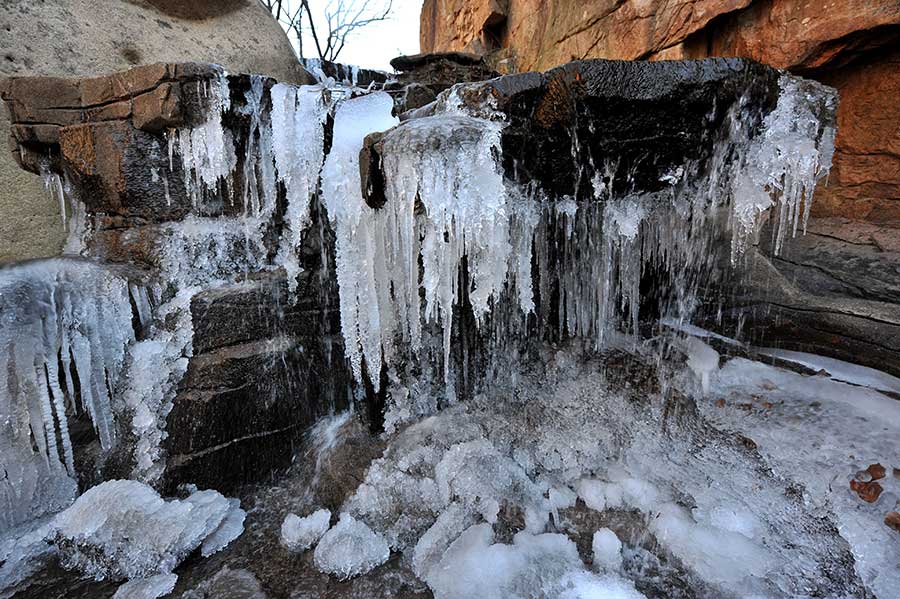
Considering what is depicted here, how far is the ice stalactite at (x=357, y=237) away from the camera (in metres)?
3.00

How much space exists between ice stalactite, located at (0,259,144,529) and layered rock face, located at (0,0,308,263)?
115cm

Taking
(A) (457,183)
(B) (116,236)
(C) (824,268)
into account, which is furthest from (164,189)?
(C) (824,268)

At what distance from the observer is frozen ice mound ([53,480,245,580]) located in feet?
7.75

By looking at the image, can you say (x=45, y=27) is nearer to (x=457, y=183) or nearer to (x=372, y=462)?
(x=457, y=183)

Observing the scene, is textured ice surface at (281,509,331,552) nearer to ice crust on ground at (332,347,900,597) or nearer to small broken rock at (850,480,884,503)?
ice crust on ground at (332,347,900,597)

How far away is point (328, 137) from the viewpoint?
3287 mm

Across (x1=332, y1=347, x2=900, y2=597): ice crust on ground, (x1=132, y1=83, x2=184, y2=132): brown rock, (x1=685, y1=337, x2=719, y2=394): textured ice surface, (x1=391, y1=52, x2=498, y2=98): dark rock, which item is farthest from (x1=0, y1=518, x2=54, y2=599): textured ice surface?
(x1=391, y1=52, x2=498, y2=98): dark rock

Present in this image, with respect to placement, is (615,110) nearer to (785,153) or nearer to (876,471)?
(785,153)

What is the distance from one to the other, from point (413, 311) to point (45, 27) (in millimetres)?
4726

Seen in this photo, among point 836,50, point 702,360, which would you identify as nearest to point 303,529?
point 702,360

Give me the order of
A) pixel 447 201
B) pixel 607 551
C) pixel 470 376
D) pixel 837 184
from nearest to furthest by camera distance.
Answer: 1. pixel 607 551
2. pixel 447 201
3. pixel 470 376
4. pixel 837 184

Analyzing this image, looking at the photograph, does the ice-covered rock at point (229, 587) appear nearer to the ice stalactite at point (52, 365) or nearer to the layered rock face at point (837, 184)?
the ice stalactite at point (52, 365)

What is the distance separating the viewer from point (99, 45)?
448cm

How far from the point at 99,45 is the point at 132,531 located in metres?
4.96
